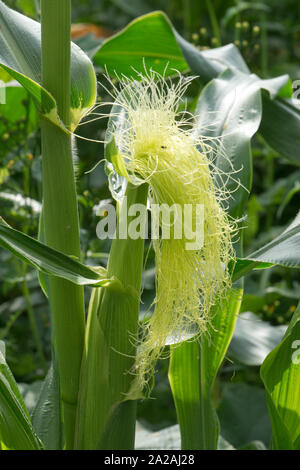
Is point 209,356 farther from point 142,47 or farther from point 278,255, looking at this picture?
point 142,47

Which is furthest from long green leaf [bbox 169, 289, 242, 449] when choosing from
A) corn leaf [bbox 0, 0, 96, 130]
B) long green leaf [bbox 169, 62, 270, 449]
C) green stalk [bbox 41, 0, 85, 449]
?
corn leaf [bbox 0, 0, 96, 130]

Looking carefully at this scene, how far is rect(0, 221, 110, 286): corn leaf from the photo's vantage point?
0.53m

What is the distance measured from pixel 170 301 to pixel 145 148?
155 millimetres

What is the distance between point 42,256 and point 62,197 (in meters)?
0.07

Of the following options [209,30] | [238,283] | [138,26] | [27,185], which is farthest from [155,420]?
[209,30]

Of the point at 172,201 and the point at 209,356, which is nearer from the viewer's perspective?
the point at 172,201

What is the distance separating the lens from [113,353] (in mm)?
605

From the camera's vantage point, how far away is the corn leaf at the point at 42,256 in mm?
534

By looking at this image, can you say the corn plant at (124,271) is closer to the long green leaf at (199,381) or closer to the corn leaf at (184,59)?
the long green leaf at (199,381)

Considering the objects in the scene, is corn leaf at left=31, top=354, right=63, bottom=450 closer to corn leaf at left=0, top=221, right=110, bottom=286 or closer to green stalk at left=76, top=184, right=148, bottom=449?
green stalk at left=76, top=184, right=148, bottom=449

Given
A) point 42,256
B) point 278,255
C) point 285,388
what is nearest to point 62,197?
point 42,256

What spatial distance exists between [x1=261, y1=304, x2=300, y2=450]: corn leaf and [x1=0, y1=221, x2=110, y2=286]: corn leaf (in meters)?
0.23

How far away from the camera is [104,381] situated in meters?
0.61

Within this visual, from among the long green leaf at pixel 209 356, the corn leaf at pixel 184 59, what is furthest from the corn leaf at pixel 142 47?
the long green leaf at pixel 209 356
